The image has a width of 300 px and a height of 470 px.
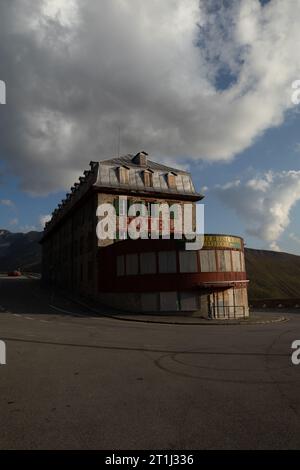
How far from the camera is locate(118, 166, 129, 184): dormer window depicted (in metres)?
42.6

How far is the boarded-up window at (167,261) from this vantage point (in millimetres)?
32688

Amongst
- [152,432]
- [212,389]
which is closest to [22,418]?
[152,432]

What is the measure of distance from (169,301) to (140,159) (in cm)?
2029

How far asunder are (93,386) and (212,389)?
2.61 meters

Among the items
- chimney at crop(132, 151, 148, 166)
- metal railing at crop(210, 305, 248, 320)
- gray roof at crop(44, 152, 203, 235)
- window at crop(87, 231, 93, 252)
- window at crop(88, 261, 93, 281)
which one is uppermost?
chimney at crop(132, 151, 148, 166)

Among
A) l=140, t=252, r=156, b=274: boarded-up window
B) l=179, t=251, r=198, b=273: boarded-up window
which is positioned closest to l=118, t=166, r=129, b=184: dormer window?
l=140, t=252, r=156, b=274: boarded-up window

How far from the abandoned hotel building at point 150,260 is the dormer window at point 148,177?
10 centimetres

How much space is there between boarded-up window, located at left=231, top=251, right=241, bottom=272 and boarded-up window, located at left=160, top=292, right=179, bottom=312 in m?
5.62

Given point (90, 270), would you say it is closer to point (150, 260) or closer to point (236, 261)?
point (150, 260)

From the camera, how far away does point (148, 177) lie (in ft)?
145

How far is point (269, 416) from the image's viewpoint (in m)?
6.81

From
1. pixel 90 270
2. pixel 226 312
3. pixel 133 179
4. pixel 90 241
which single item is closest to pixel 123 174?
pixel 133 179

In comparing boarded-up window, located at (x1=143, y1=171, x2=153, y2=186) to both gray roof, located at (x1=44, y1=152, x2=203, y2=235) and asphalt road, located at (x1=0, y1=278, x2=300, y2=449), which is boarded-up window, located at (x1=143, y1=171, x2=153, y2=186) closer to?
gray roof, located at (x1=44, y1=152, x2=203, y2=235)

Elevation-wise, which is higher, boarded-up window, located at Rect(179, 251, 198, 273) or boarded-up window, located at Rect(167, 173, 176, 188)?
boarded-up window, located at Rect(167, 173, 176, 188)
